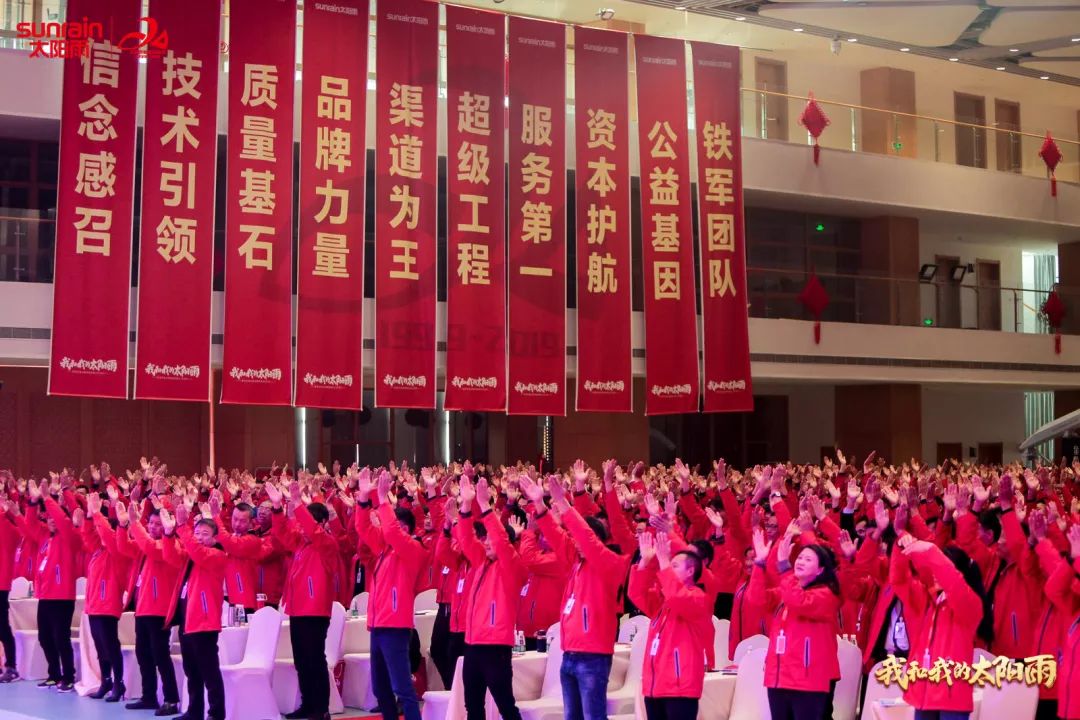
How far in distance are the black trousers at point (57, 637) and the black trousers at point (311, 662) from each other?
3.10 metres

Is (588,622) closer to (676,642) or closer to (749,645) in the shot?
(676,642)

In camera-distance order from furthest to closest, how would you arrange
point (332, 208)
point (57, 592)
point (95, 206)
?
point (332, 208) < point (95, 206) < point (57, 592)

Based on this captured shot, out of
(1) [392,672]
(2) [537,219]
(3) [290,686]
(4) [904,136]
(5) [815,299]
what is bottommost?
(3) [290,686]

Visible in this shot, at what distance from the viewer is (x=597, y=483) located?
1588 centimetres

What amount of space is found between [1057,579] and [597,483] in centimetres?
776

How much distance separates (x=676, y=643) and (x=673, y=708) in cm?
40

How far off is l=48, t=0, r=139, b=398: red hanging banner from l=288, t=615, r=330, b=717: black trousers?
488 centimetres

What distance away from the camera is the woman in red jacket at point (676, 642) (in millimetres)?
8516

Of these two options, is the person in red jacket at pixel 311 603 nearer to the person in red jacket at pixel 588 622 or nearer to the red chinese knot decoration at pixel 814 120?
the person in red jacket at pixel 588 622

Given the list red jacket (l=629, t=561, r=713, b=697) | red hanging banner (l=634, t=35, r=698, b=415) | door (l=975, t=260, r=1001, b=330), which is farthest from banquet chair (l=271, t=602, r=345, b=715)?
door (l=975, t=260, r=1001, b=330)

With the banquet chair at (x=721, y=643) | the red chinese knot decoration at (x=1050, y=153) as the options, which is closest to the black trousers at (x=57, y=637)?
the banquet chair at (x=721, y=643)

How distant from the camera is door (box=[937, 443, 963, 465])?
29.9m

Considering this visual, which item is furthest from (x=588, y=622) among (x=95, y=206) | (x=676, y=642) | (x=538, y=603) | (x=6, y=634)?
(x=95, y=206)

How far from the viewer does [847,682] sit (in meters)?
9.52
